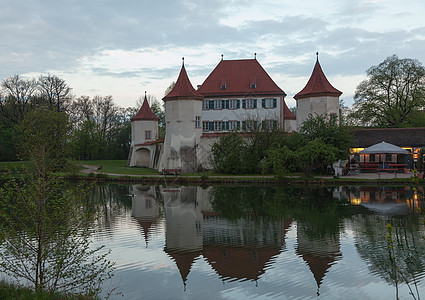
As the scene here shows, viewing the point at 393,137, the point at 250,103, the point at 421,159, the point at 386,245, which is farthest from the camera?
the point at 250,103

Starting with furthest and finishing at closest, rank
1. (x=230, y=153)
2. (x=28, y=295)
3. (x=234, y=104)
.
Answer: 1. (x=234, y=104)
2. (x=230, y=153)
3. (x=28, y=295)

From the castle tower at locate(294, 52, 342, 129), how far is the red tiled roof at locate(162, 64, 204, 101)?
9148mm

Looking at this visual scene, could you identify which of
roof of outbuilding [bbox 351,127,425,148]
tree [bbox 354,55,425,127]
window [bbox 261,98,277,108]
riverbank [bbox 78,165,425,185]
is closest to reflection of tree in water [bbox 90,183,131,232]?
riverbank [bbox 78,165,425,185]

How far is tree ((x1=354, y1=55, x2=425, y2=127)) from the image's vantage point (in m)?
45.8

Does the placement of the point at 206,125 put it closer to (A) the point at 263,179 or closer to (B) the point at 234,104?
(B) the point at 234,104

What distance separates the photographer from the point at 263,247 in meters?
12.1

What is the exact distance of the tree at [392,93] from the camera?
45.8 meters

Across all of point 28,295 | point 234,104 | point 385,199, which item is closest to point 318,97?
point 234,104

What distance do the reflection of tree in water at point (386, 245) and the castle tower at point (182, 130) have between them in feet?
74.3

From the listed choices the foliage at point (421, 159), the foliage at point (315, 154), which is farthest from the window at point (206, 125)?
the foliage at point (421, 159)

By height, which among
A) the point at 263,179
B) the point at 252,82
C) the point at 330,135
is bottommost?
the point at 263,179

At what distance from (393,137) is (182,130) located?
60.0 feet

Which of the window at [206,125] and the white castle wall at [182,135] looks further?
the window at [206,125]

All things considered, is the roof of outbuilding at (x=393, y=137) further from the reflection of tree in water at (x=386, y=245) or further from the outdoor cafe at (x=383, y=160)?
the reflection of tree in water at (x=386, y=245)
